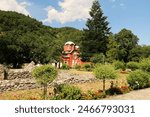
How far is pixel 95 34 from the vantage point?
62000 mm

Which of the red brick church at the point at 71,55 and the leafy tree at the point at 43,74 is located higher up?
the red brick church at the point at 71,55

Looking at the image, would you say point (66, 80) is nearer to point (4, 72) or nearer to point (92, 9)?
point (4, 72)

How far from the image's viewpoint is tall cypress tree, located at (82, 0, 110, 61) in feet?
200

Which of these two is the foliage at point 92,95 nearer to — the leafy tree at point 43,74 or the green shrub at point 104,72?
the green shrub at point 104,72

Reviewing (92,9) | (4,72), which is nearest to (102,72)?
(4,72)

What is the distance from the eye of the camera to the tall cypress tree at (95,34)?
60.9 metres

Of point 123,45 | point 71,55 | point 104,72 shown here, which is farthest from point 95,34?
point 104,72

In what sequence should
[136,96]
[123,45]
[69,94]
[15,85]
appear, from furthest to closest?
[123,45] < [15,85] < [136,96] < [69,94]

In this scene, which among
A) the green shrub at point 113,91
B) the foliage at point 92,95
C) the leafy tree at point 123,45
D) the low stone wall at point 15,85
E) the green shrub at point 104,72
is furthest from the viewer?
the leafy tree at point 123,45

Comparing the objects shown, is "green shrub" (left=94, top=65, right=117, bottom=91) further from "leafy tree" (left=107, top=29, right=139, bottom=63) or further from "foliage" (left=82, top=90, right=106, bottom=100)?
"leafy tree" (left=107, top=29, right=139, bottom=63)

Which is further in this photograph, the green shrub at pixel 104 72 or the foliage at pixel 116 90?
the green shrub at pixel 104 72

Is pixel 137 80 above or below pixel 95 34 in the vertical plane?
below

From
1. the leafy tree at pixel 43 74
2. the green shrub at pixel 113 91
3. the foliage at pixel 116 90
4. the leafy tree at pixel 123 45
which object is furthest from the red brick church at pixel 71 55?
the leafy tree at pixel 43 74

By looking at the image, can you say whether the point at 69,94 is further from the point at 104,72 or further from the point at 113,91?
the point at 104,72
